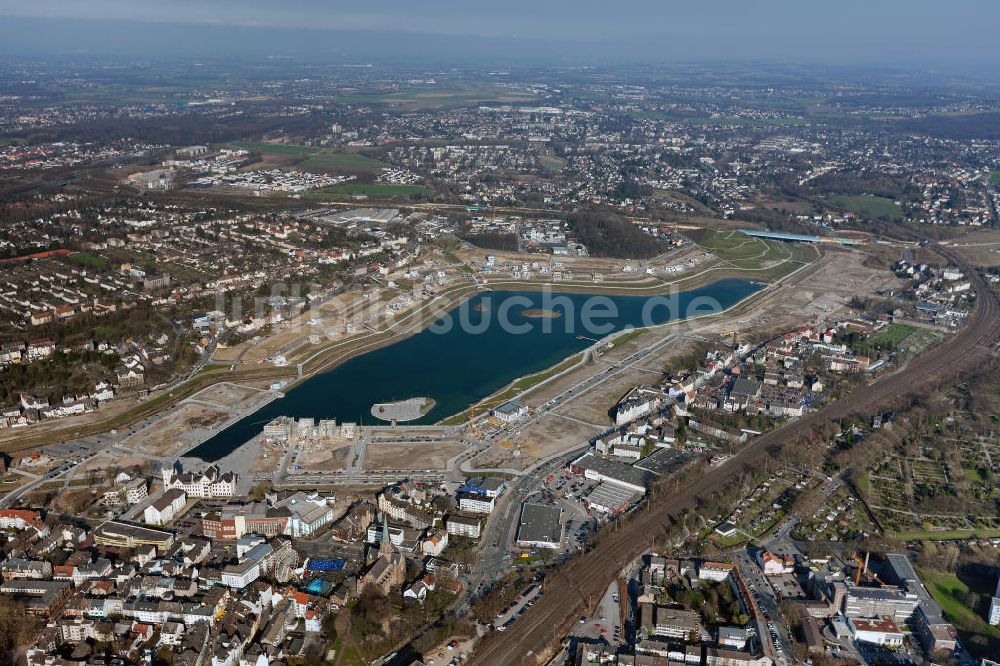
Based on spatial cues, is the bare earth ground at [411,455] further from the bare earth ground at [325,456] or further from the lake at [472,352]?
the lake at [472,352]

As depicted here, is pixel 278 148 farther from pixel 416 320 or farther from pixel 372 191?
pixel 416 320

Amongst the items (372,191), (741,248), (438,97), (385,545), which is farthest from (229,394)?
(438,97)

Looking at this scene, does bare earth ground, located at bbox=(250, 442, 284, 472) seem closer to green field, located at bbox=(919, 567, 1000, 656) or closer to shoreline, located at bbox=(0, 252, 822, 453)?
shoreline, located at bbox=(0, 252, 822, 453)

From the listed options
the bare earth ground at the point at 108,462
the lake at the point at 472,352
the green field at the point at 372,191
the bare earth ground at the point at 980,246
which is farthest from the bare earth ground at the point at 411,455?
the bare earth ground at the point at 980,246

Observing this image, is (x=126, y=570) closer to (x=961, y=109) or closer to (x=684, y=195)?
(x=684, y=195)

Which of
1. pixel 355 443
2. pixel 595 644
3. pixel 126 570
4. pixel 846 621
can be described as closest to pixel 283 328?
pixel 355 443
